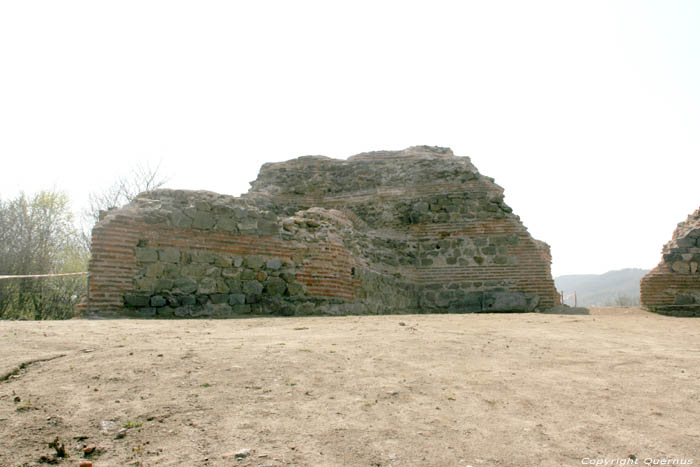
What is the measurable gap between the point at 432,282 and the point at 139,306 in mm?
6782

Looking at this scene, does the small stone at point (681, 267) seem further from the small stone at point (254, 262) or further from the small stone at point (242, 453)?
the small stone at point (242, 453)

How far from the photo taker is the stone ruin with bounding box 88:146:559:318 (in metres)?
7.95

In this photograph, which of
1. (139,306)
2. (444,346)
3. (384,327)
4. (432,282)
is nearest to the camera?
(444,346)

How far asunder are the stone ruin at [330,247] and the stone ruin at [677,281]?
78.5 inches

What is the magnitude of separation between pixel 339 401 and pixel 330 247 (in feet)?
21.6

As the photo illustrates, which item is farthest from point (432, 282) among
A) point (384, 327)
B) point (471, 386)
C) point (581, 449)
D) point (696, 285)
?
point (581, 449)

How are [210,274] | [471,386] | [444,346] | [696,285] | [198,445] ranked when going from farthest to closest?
[696,285], [210,274], [444,346], [471,386], [198,445]

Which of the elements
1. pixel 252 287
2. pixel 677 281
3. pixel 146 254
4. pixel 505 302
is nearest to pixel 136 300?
pixel 146 254

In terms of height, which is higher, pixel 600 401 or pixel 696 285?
pixel 696 285

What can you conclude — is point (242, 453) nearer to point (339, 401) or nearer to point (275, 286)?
point (339, 401)

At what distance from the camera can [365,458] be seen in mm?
2420

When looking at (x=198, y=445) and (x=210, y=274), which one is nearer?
(x=198, y=445)

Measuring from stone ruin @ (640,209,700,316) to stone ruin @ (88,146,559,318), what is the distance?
1.99 m

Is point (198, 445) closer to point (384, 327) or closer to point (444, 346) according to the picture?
point (444, 346)
